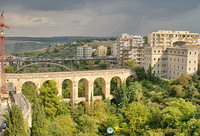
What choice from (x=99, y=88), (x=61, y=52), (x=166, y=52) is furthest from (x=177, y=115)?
(x=61, y=52)

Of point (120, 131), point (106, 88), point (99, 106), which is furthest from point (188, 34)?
point (120, 131)

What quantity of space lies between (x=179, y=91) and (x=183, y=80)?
4184 mm

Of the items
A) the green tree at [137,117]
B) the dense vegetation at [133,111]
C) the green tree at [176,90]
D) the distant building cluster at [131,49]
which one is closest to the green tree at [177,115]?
the dense vegetation at [133,111]

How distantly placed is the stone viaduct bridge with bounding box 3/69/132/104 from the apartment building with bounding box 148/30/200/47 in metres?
14.8

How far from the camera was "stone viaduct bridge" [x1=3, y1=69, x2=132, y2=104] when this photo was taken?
172 ft

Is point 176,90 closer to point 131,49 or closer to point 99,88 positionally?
point 99,88

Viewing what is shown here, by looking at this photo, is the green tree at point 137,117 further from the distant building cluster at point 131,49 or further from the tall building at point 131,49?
the distant building cluster at point 131,49

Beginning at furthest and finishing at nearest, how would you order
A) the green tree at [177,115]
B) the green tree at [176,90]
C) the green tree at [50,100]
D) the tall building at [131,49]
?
1. the tall building at [131,49]
2. the green tree at [176,90]
3. the green tree at [50,100]
4. the green tree at [177,115]

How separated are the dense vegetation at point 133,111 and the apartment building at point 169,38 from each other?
1191 centimetres

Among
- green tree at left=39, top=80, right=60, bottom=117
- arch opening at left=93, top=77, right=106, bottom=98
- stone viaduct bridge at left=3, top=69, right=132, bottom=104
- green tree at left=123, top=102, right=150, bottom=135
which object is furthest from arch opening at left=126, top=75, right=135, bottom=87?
green tree at left=39, top=80, right=60, bottom=117

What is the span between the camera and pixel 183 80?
5350 centimetres

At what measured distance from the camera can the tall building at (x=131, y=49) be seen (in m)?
76.4

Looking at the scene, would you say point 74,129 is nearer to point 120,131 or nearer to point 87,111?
point 120,131

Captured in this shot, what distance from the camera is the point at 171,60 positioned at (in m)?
63.1
